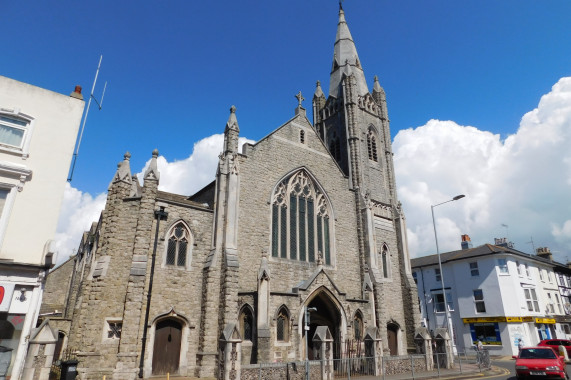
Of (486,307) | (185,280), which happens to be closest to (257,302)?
(185,280)

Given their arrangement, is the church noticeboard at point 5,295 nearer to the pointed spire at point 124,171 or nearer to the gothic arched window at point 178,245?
the gothic arched window at point 178,245

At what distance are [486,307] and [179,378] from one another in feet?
94.1

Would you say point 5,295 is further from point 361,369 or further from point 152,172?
point 361,369

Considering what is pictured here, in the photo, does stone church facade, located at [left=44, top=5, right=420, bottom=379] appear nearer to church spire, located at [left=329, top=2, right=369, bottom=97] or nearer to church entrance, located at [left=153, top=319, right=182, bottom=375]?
church entrance, located at [left=153, top=319, right=182, bottom=375]

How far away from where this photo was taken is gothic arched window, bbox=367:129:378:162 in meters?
29.4

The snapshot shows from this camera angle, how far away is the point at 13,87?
12.4 meters

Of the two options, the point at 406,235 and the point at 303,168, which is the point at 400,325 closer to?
the point at 406,235

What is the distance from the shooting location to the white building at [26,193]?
1081cm

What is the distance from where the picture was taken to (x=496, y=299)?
32062mm

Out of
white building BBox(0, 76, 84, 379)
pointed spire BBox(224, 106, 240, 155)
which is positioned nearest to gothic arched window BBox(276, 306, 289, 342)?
pointed spire BBox(224, 106, 240, 155)

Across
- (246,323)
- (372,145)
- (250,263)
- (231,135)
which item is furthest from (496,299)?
(231,135)

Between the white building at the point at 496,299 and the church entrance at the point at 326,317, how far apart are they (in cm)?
1771

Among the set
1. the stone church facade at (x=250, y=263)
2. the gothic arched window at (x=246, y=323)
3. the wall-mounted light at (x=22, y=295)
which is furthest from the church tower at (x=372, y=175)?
the wall-mounted light at (x=22, y=295)

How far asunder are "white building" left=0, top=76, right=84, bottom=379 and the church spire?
2395 centimetres
